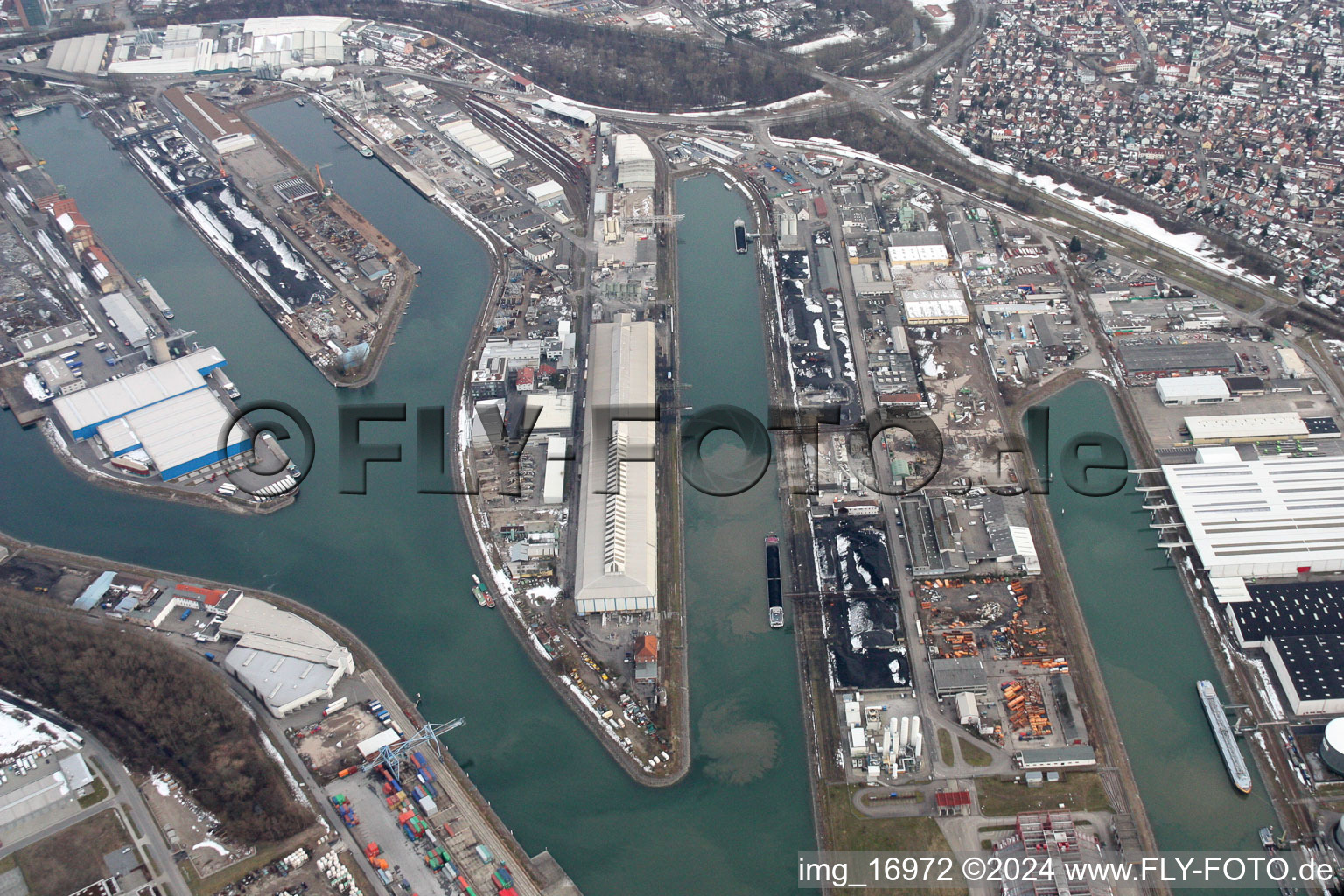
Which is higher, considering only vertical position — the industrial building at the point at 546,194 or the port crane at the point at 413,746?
the industrial building at the point at 546,194

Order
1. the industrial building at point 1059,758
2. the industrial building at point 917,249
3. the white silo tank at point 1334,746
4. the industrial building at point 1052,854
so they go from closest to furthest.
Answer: the industrial building at point 1052,854, the white silo tank at point 1334,746, the industrial building at point 1059,758, the industrial building at point 917,249

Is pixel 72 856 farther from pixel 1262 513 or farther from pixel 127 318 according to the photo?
pixel 1262 513

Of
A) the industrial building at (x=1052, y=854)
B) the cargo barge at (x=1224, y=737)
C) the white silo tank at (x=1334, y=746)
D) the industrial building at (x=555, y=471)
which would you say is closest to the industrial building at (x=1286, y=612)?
the cargo barge at (x=1224, y=737)

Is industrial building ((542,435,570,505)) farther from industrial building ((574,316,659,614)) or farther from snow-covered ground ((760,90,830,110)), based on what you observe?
snow-covered ground ((760,90,830,110))

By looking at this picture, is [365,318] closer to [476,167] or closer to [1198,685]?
[476,167]

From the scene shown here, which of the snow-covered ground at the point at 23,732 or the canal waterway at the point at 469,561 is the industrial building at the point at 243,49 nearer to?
the canal waterway at the point at 469,561

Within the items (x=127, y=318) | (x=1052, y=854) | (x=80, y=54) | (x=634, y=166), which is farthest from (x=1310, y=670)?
(x=80, y=54)

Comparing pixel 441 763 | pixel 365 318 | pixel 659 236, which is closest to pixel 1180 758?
pixel 441 763

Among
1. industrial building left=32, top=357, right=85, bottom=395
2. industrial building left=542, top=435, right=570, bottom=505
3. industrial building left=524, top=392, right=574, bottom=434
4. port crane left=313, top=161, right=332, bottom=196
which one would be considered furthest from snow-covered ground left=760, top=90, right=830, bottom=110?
industrial building left=32, top=357, right=85, bottom=395
